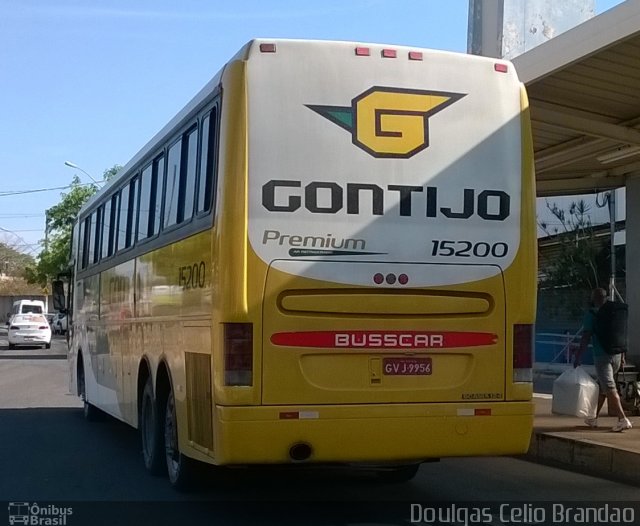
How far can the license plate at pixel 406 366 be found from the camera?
763 centimetres

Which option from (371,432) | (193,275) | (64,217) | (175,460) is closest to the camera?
(371,432)

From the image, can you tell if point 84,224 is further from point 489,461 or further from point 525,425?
point 525,425

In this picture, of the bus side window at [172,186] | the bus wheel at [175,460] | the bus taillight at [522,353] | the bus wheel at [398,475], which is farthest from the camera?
the bus wheel at [398,475]

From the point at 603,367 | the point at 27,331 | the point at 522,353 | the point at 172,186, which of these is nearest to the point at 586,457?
the point at 603,367

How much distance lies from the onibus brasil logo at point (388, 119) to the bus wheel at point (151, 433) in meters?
3.63

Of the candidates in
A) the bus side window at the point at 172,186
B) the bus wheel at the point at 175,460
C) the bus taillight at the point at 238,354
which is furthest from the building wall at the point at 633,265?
the bus taillight at the point at 238,354

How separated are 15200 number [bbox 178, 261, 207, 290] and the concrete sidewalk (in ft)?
15.7

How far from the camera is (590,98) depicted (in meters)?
13.9

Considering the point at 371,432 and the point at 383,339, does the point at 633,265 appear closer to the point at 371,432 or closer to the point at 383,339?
the point at 383,339

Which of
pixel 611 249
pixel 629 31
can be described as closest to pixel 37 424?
pixel 629 31

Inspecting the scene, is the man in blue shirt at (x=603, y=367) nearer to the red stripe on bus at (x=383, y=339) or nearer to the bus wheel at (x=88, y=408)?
the red stripe on bus at (x=383, y=339)

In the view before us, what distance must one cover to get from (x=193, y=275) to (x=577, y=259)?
57.8ft

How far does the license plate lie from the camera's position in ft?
25.0

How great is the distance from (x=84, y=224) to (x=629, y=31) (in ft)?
29.2
